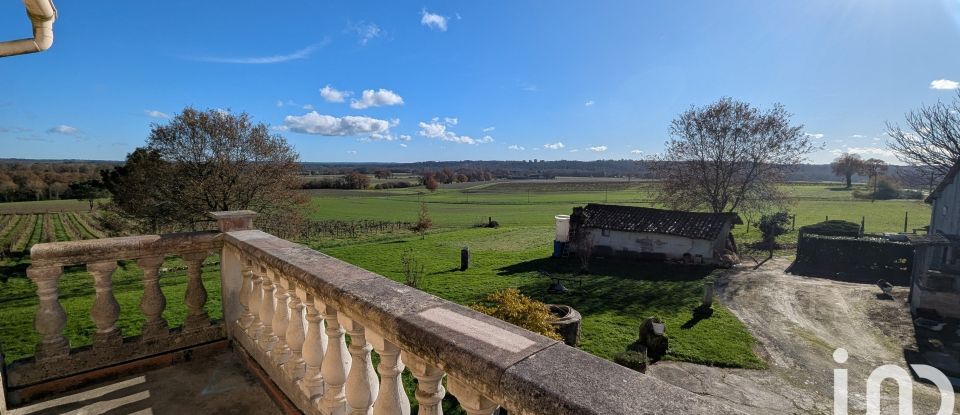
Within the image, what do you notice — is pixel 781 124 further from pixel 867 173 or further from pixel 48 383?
pixel 867 173

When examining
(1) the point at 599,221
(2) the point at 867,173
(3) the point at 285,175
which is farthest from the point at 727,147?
(2) the point at 867,173

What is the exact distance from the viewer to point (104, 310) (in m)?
3.48

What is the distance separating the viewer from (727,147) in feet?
94.1

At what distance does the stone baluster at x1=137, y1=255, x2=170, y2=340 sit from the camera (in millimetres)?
3604

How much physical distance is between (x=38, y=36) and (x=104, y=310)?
209cm

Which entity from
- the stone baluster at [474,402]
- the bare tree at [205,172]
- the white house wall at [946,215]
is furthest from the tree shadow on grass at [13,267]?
the white house wall at [946,215]

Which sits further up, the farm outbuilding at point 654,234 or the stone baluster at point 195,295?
the stone baluster at point 195,295

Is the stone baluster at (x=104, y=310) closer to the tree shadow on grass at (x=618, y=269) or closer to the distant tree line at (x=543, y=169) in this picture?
the tree shadow on grass at (x=618, y=269)

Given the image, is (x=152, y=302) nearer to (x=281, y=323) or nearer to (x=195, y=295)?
(x=195, y=295)

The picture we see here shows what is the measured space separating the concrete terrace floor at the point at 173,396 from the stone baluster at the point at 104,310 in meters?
0.32

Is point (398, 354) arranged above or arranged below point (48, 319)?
above

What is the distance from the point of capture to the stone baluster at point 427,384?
161 cm

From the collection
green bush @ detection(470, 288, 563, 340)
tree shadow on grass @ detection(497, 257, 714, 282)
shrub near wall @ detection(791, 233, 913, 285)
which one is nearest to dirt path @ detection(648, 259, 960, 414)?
tree shadow on grass @ detection(497, 257, 714, 282)

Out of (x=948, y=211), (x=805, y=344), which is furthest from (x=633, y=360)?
(x=948, y=211)
